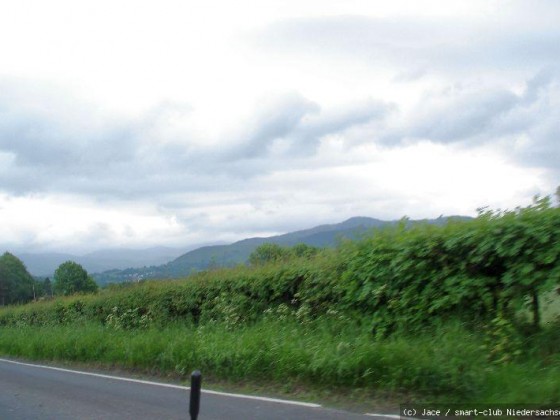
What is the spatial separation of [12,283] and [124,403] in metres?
42.3

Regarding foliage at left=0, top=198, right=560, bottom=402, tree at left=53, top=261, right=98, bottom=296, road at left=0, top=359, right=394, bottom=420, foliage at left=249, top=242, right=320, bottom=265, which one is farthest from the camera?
tree at left=53, top=261, right=98, bottom=296

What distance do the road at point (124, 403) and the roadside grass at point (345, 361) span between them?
0.76 meters

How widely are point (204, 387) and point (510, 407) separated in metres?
5.28

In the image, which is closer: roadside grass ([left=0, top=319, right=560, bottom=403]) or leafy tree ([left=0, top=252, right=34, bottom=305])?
roadside grass ([left=0, top=319, right=560, bottom=403])

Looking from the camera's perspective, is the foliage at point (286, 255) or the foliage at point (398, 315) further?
the foliage at point (286, 255)

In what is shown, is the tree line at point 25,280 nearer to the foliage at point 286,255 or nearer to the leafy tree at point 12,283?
the leafy tree at point 12,283

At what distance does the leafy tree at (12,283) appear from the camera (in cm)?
4722

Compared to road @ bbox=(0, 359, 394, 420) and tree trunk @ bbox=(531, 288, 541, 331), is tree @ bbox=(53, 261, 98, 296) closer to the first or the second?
road @ bbox=(0, 359, 394, 420)

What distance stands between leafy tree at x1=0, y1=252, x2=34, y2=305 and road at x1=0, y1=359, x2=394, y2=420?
37.3m

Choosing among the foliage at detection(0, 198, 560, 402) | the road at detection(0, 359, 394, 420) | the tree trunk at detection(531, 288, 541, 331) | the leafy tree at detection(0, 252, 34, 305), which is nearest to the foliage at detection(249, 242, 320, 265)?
the foliage at detection(0, 198, 560, 402)

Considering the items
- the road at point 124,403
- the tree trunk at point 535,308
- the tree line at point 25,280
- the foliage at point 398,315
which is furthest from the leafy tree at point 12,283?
the tree trunk at point 535,308

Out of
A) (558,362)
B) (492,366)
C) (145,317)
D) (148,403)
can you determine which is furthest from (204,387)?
(145,317)

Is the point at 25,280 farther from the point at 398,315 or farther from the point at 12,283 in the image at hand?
the point at 398,315

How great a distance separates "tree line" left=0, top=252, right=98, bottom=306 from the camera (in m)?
41.5
